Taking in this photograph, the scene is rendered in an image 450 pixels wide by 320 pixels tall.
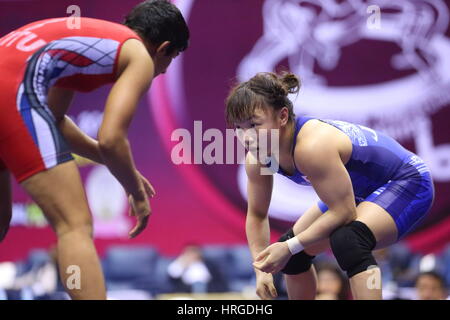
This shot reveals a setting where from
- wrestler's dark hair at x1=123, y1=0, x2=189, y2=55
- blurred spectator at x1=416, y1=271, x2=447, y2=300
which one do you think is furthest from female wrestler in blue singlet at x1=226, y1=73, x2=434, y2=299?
blurred spectator at x1=416, y1=271, x2=447, y2=300

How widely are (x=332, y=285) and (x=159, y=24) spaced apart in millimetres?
2310

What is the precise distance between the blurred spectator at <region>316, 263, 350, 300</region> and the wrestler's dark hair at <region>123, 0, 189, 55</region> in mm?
2144

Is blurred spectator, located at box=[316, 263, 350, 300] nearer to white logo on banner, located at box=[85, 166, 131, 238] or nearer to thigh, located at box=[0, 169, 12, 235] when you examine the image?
thigh, located at box=[0, 169, 12, 235]

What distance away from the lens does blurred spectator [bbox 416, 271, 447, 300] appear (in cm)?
435

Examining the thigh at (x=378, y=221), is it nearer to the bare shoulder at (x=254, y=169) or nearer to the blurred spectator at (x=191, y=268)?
the bare shoulder at (x=254, y=169)

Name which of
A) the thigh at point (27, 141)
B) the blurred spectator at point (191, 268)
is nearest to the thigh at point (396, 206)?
the thigh at point (27, 141)

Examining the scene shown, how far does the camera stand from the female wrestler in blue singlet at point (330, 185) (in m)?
2.68

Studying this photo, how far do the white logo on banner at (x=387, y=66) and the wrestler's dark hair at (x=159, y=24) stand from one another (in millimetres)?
5107

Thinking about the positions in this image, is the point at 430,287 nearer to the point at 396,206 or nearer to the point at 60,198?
the point at 396,206

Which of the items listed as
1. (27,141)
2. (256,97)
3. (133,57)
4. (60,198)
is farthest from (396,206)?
(27,141)

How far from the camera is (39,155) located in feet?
7.41

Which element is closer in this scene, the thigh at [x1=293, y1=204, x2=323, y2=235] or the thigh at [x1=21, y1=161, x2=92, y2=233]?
the thigh at [x1=21, y1=161, x2=92, y2=233]

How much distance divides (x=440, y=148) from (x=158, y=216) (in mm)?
3442
